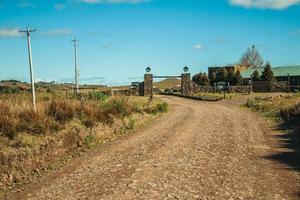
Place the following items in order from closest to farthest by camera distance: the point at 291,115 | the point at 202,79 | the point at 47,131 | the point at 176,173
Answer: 1. the point at 176,173
2. the point at 47,131
3. the point at 291,115
4. the point at 202,79

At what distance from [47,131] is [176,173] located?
5.37m

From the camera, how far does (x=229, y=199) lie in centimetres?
816

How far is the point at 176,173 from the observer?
1033 cm

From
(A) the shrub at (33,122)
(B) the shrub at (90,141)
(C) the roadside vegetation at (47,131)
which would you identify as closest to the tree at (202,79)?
(C) the roadside vegetation at (47,131)

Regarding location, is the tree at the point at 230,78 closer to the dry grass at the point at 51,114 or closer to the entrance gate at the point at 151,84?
the entrance gate at the point at 151,84

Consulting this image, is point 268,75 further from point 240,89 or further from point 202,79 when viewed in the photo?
point 240,89

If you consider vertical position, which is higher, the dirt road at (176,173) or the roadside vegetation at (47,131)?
the roadside vegetation at (47,131)

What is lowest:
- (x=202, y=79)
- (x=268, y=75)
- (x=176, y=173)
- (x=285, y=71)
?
(x=176, y=173)

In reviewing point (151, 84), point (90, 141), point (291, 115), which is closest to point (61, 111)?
point (90, 141)

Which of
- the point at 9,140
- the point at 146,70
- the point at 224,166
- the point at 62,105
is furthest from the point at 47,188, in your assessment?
the point at 146,70

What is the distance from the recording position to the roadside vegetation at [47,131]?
11.1 metres

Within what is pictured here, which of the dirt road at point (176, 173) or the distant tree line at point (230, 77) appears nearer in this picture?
the dirt road at point (176, 173)

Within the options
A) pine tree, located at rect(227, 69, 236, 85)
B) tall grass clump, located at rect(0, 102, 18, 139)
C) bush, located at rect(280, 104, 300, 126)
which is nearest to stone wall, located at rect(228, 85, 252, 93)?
pine tree, located at rect(227, 69, 236, 85)

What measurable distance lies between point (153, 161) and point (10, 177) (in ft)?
12.8
